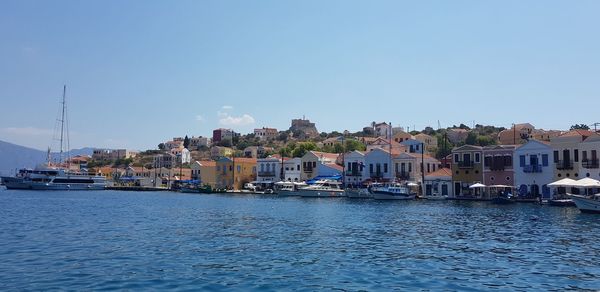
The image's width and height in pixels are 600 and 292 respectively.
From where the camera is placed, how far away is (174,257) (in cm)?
2081

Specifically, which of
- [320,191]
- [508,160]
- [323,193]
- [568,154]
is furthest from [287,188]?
[568,154]

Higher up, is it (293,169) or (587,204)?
(293,169)

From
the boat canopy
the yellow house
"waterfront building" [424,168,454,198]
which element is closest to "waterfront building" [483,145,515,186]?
"waterfront building" [424,168,454,198]

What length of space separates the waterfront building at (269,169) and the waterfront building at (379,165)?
831 inches

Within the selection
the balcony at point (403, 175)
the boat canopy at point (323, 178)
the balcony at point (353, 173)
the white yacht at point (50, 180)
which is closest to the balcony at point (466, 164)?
the balcony at point (403, 175)

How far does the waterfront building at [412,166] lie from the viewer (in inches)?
3172

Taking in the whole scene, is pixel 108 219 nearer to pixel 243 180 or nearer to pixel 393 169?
pixel 393 169

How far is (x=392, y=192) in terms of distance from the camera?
71125 millimetres

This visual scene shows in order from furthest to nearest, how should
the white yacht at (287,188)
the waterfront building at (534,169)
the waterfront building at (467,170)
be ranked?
the white yacht at (287,188) → the waterfront building at (467,170) → the waterfront building at (534,169)

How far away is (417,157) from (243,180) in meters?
40.6

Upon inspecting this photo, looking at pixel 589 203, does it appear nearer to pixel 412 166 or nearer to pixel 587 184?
pixel 587 184

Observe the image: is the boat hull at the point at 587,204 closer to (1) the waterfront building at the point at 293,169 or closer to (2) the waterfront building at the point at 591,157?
(2) the waterfront building at the point at 591,157

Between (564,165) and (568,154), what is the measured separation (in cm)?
136

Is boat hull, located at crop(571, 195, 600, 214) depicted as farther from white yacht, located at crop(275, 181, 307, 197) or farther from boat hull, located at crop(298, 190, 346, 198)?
white yacht, located at crop(275, 181, 307, 197)
